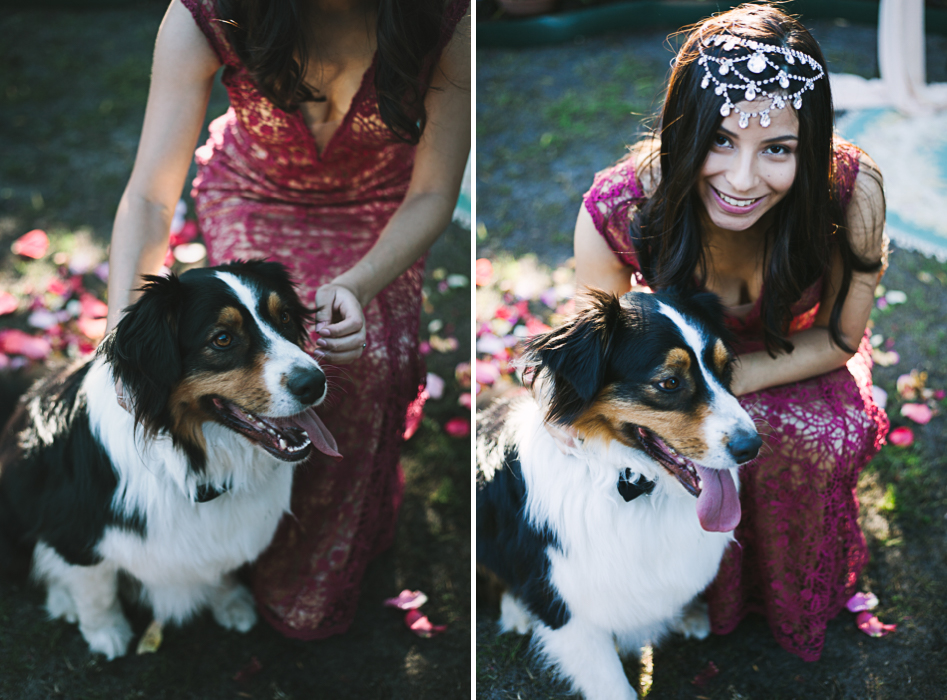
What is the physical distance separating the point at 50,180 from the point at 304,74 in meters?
3.06

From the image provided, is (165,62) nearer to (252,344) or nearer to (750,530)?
(252,344)

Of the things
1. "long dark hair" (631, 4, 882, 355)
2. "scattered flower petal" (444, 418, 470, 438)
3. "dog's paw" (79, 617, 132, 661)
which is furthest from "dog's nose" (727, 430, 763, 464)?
"dog's paw" (79, 617, 132, 661)

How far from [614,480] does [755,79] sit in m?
1.15

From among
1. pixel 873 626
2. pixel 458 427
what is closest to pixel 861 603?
pixel 873 626

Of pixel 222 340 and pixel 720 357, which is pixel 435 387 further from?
pixel 720 357

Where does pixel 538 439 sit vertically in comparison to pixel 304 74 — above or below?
below

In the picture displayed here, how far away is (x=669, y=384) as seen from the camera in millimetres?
1850

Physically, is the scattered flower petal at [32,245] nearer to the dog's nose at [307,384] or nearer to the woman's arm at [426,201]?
the woman's arm at [426,201]

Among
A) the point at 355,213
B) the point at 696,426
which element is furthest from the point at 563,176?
the point at 696,426

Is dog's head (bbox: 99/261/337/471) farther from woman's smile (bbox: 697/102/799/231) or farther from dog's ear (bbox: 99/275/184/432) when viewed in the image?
woman's smile (bbox: 697/102/799/231)

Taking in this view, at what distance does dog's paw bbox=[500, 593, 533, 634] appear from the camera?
2.55 meters

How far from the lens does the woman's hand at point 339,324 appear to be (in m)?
2.12

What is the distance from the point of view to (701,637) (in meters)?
2.53

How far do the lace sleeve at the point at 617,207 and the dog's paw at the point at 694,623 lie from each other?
1246 mm
